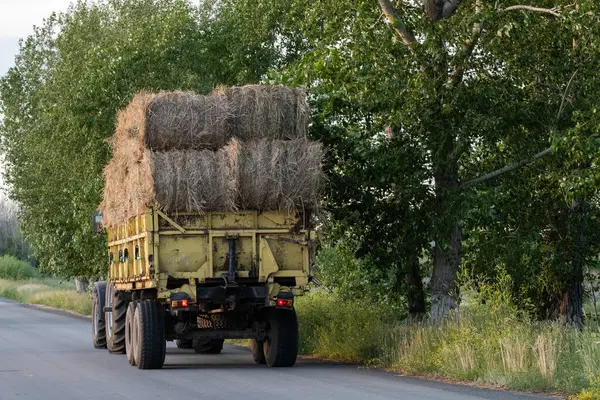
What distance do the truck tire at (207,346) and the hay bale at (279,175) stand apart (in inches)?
192

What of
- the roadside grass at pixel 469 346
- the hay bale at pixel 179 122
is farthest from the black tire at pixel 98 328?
the hay bale at pixel 179 122

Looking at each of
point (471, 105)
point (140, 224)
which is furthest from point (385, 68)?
→ point (140, 224)

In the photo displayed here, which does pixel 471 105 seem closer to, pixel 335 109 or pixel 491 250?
pixel 335 109

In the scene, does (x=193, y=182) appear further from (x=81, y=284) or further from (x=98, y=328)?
(x=81, y=284)

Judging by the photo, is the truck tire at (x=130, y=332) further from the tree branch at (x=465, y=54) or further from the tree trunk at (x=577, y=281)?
the tree trunk at (x=577, y=281)

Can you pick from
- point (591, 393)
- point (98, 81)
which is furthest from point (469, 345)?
point (98, 81)

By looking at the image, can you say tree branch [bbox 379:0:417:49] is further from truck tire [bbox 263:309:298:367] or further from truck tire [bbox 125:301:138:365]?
truck tire [bbox 125:301:138:365]

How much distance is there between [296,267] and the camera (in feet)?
58.5

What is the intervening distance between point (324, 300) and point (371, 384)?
8.56 m

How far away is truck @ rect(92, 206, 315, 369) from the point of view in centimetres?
1739

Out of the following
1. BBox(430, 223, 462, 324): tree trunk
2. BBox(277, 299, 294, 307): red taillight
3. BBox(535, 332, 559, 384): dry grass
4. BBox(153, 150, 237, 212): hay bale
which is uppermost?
BBox(153, 150, 237, 212): hay bale

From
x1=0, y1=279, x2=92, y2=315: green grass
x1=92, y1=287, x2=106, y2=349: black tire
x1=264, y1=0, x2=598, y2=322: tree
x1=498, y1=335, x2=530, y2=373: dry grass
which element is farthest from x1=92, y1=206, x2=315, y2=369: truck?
x1=0, y1=279, x2=92, y2=315: green grass

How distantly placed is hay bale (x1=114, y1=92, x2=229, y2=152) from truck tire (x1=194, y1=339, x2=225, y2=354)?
4.90m

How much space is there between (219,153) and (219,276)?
5.93 ft
